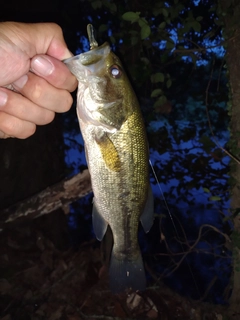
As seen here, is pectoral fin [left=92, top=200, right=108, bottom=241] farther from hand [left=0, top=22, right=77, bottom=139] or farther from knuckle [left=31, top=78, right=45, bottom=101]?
knuckle [left=31, top=78, right=45, bottom=101]

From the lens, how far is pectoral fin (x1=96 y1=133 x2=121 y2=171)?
1.62 meters

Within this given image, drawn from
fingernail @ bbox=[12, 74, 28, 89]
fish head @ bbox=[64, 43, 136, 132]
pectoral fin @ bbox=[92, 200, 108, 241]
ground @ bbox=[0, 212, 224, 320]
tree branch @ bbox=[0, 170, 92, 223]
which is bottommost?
ground @ bbox=[0, 212, 224, 320]

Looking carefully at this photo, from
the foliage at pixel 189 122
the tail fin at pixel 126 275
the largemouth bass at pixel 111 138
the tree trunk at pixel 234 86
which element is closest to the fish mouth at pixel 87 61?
the largemouth bass at pixel 111 138

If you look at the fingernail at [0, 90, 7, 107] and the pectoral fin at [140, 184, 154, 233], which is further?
the pectoral fin at [140, 184, 154, 233]

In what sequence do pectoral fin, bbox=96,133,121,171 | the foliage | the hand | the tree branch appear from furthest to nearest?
the foliage, the tree branch, pectoral fin, bbox=96,133,121,171, the hand

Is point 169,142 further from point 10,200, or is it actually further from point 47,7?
point 47,7

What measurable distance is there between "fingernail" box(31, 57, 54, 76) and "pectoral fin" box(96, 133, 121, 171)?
0.43 meters

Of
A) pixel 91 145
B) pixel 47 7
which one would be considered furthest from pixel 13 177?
pixel 47 7

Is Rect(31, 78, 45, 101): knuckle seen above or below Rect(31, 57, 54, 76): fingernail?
below

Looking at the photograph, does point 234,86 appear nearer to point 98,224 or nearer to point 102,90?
point 102,90

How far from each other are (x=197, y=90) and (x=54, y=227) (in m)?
3.35

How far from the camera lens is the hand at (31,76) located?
4.60ft

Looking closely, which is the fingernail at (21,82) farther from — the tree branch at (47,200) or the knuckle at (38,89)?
the tree branch at (47,200)

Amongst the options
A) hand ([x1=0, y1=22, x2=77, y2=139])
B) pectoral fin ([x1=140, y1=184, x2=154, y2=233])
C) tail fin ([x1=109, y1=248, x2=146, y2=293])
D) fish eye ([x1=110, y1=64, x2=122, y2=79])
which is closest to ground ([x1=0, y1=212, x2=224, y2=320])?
tail fin ([x1=109, y1=248, x2=146, y2=293])
